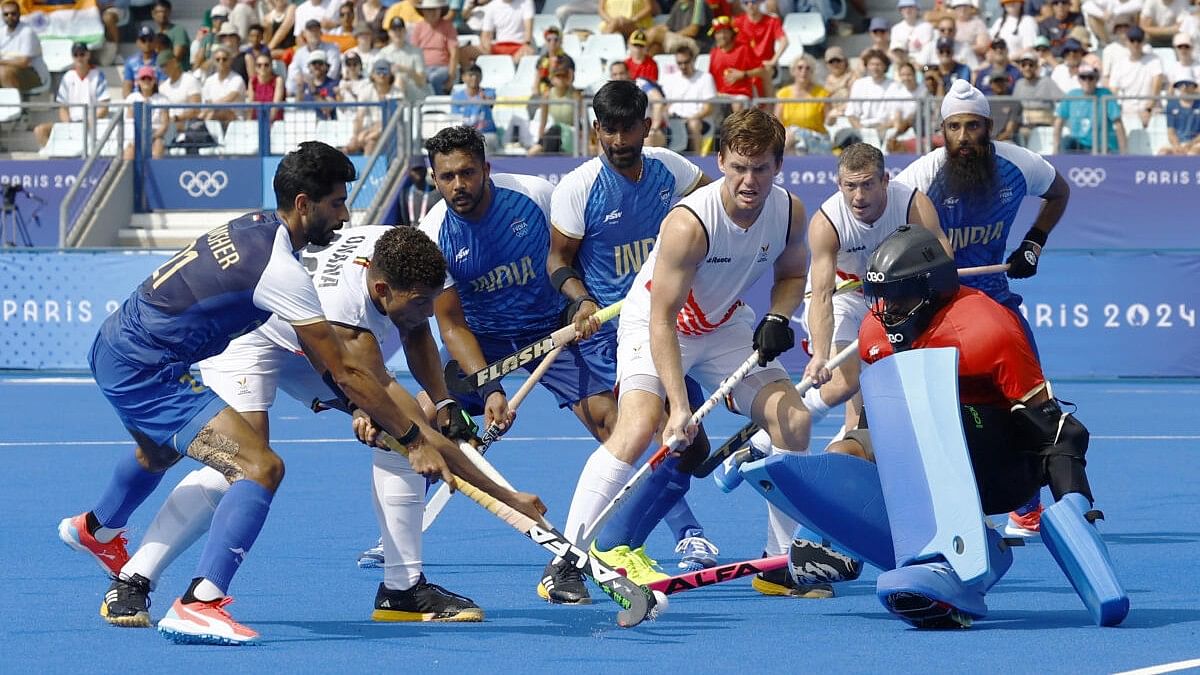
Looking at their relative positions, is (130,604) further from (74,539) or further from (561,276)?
(561,276)

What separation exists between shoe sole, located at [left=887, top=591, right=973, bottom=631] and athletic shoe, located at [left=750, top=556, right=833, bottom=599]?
0.79 meters

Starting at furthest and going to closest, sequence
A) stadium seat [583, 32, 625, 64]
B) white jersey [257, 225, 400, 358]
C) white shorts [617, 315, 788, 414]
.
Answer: stadium seat [583, 32, 625, 64]
white shorts [617, 315, 788, 414]
white jersey [257, 225, 400, 358]

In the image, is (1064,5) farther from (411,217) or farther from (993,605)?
(993,605)

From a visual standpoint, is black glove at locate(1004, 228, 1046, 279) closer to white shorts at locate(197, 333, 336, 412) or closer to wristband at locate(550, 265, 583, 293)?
wristband at locate(550, 265, 583, 293)

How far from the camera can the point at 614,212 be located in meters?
7.75

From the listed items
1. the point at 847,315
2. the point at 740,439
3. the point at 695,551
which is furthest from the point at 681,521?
the point at 847,315

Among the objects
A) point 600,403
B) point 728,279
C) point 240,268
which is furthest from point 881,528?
point 240,268

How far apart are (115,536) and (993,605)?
316cm

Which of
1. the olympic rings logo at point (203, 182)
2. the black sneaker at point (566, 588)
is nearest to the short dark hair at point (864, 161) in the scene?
the black sneaker at point (566, 588)

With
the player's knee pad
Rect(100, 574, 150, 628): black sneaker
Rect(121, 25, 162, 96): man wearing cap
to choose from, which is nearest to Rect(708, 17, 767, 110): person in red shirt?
Rect(121, 25, 162, 96): man wearing cap

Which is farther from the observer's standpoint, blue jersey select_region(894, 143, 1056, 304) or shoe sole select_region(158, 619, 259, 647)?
blue jersey select_region(894, 143, 1056, 304)

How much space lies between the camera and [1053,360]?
15320mm

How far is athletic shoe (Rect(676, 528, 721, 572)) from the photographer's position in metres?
7.49

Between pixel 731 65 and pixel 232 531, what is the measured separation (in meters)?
12.7
